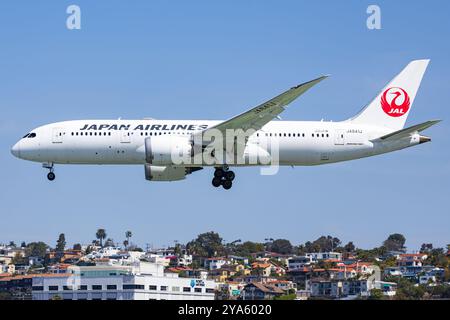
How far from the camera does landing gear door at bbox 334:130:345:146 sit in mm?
48062

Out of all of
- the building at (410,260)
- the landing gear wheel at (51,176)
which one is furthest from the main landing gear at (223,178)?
the building at (410,260)

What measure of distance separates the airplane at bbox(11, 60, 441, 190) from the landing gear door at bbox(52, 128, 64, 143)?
0.06 m

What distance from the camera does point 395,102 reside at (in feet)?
172

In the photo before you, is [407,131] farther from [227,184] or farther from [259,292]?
[259,292]

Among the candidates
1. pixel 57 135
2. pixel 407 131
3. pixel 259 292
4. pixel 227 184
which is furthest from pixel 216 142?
pixel 259 292

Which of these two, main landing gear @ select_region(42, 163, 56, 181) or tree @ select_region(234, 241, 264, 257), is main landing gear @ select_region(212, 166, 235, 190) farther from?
tree @ select_region(234, 241, 264, 257)

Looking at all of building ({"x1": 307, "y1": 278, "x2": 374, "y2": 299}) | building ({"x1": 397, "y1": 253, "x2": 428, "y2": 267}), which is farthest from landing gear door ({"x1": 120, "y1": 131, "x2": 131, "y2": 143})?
building ({"x1": 397, "y1": 253, "x2": 428, "y2": 267})

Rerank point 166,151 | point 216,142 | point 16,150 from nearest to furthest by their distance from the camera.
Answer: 1. point 166,151
2. point 216,142
3. point 16,150

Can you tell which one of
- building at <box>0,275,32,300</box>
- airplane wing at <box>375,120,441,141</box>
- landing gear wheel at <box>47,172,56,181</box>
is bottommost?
building at <box>0,275,32,300</box>

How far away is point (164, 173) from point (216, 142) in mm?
3986

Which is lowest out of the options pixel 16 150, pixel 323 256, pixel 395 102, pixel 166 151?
pixel 323 256

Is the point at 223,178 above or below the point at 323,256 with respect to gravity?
above
